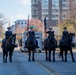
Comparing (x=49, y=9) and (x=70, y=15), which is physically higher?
(x=49, y=9)

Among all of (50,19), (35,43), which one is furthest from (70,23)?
(50,19)

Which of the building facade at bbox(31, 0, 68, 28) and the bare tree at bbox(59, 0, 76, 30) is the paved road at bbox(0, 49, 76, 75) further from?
the building facade at bbox(31, 0, 68, 28)

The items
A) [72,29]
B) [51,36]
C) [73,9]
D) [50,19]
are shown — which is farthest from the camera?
[50,19]

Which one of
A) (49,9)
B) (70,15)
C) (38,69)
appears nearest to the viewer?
(38,69)

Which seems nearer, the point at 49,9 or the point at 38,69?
the point at 38,69

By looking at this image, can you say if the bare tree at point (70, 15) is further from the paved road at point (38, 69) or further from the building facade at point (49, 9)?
the building facade at point (49, 9)

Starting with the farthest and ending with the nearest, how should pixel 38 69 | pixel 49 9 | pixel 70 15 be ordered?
pixel 49 9 < pixel 70 15 < pixel 38 69

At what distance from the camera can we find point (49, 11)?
584 ft

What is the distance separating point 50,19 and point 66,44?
5671 inches

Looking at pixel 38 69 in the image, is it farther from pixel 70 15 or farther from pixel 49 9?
pixel 49 9

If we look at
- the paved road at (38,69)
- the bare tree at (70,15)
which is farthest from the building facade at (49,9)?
the paved road at (38,69)

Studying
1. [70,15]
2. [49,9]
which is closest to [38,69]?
[70,15]

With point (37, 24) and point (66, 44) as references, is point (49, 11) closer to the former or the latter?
point (37, 24)

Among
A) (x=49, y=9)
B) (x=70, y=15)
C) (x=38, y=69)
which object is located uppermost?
(x=49, y=9)
